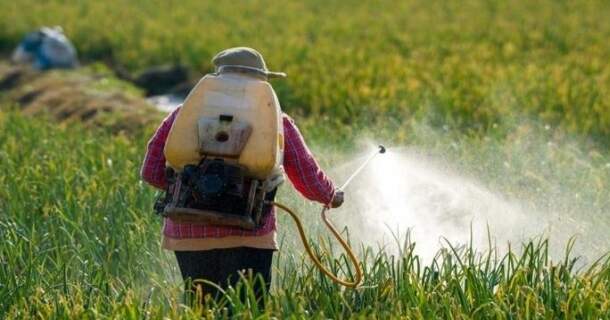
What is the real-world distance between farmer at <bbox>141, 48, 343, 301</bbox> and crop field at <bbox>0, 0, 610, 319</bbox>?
11 centimetres

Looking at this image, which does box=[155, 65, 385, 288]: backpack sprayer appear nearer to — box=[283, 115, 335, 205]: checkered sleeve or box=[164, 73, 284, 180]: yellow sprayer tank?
box=[164, 73, 284, 180]: yellow sprayer tank

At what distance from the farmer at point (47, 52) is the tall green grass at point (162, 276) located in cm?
830

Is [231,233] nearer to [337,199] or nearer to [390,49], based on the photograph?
[337,199]

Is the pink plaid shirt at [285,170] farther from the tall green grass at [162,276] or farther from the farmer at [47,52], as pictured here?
the farmer at [47,52]

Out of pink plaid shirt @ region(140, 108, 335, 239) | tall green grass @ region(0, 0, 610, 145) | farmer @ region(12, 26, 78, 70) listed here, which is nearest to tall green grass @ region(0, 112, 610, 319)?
pink plaid shirt @ region(140, 108, 335, 239)

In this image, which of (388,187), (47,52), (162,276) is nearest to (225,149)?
(162,276)

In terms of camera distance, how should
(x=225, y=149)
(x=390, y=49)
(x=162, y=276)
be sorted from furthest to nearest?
(x=390, y=49) < (x=162, y=276) < (x=225, y=149)

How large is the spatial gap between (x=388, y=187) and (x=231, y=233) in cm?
184

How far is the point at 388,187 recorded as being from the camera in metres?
5.88

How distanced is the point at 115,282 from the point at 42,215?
102cm

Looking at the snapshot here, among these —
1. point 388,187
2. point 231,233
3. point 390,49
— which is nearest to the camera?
point 231,233

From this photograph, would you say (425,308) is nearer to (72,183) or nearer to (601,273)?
(601,273)

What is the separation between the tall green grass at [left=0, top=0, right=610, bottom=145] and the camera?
9.23 meters

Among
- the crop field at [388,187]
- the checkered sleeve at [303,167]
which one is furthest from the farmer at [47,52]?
the checkered sleeve at [303,167]
